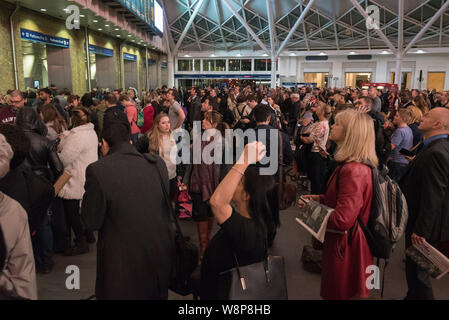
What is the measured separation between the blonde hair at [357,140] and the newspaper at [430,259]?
91 centimetres

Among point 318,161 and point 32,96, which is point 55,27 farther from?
point 318,161

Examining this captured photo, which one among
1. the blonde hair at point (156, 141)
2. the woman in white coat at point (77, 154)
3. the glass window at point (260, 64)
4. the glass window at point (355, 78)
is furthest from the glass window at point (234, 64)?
the woman in white coat at point (77, 154)

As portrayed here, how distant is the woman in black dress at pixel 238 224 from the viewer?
2.01m

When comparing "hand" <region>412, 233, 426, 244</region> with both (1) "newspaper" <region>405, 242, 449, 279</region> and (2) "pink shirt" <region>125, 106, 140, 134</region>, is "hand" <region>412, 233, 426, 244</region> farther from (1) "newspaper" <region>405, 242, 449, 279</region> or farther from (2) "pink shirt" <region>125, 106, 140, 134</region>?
(2) "pink shirt" <region>125, 106, 140, 134</region>

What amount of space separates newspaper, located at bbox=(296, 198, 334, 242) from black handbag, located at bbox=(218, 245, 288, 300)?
1.89 feet

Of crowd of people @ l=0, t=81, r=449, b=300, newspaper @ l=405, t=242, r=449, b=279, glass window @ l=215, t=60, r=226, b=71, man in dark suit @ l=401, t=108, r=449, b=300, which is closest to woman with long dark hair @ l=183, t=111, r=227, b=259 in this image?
crowd of people @ l=0, t=81, r=449, b=300

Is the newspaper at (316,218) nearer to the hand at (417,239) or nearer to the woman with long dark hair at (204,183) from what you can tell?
the hand at (417,239)

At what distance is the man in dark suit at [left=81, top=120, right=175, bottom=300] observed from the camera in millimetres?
2213

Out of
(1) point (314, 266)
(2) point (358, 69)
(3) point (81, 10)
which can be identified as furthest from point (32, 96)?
(2) point (358, 69)

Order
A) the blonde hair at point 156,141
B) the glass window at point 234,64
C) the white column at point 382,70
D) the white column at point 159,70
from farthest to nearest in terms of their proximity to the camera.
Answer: the glass window at point 234,64 → the white column at point 382,70 → the white column at point 159,70 → the blonde hair at point 156,141

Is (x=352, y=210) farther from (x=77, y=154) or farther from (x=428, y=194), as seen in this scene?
(x=77, y=154)

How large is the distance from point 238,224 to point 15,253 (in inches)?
48.3
